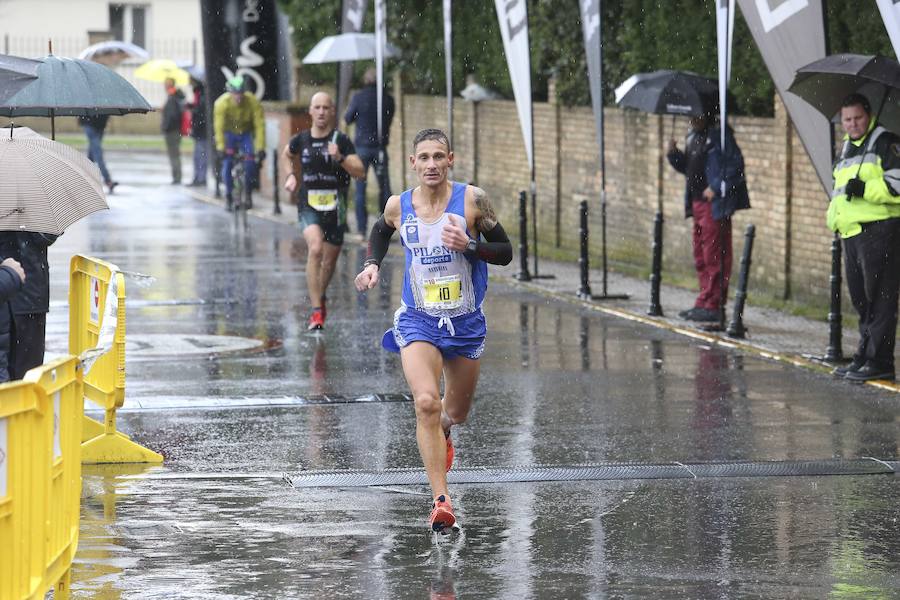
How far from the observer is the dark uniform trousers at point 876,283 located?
496 inches

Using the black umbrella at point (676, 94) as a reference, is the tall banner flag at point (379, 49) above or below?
above

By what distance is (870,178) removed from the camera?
12.5 meters

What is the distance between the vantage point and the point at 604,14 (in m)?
22.8

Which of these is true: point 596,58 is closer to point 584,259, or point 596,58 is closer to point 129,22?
point 584,259

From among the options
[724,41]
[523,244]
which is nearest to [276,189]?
[523,244]

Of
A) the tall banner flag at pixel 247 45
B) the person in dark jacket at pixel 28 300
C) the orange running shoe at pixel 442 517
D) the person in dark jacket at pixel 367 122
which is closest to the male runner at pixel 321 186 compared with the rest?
the person in dark jacket at pixel 28 300

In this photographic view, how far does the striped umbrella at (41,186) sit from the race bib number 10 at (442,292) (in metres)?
1.68

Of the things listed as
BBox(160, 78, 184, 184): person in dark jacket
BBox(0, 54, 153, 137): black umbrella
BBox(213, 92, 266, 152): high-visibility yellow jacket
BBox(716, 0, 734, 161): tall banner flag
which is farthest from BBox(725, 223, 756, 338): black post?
BBox(160, 78, 184, 184): person in dark jacket

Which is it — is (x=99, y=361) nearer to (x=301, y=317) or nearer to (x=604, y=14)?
(x=301, y=317)

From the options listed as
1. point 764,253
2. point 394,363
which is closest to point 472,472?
point 394,363

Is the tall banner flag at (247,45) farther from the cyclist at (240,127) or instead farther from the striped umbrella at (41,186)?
the striped umbrella at (41,186)

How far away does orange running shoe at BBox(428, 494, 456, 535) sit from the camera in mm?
8023

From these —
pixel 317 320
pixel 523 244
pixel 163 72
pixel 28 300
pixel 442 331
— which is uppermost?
pixel 163 72

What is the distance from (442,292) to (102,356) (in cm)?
213
